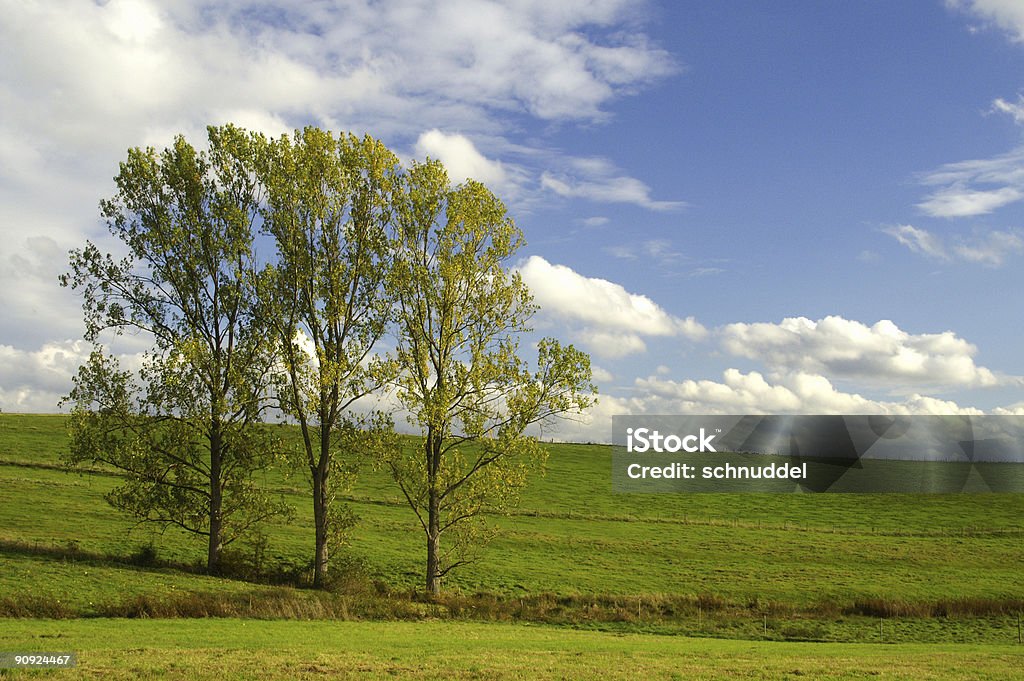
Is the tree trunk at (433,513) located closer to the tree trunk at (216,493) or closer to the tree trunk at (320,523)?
the tree trunk at (320,523)

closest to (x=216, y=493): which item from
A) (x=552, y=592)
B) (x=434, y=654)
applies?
(x=552, y=592)

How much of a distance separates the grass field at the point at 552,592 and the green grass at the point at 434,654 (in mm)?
115

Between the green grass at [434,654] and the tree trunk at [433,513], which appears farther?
the tree trunk at [433,513]

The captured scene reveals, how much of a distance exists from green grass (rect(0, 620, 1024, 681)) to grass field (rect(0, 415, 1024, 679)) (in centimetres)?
12

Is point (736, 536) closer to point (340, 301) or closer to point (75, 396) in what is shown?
point (340, 301)

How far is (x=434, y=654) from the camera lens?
2352 centimetres

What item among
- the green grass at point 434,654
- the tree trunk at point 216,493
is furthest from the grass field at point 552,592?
the tree trunk at point 216,493

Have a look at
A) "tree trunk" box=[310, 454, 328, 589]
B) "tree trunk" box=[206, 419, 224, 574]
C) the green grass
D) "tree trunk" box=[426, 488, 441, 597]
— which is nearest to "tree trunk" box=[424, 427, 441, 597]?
"tree trunk" box=[426, 488, 441, 597]

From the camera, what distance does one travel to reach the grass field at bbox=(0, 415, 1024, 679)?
23.3m

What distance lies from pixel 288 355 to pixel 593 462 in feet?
224

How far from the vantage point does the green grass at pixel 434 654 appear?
19.9 meters

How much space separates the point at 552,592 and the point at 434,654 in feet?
66.8

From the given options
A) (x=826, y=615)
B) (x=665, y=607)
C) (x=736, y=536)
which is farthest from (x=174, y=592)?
(x=736, y=536)

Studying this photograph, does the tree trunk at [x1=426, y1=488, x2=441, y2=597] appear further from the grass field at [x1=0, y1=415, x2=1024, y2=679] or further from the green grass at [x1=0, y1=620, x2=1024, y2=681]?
the green grass at [x1=0, y1=620, x2=1024, y2=681]
